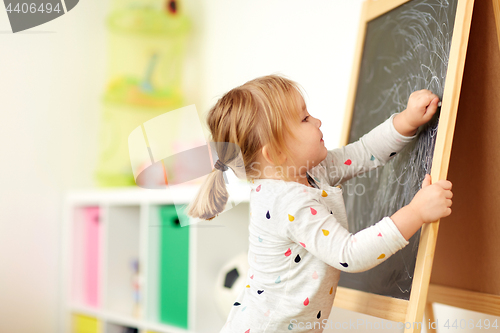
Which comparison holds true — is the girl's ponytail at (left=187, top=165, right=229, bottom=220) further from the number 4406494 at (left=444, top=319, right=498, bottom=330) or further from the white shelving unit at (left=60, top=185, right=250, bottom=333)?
the number 4406494 at (left=444, top=319, right=498, bottom=330)

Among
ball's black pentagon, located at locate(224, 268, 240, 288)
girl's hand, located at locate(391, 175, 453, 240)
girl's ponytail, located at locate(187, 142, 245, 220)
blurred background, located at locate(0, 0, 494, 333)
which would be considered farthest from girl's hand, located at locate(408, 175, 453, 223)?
blurred background, located at locate(0, 0, 494, 333)

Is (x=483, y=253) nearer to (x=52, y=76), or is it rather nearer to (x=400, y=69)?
(x=400, y=69)

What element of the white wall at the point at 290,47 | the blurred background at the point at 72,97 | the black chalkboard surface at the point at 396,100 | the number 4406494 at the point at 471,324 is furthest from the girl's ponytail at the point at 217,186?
the blurred background at the point at 72,97

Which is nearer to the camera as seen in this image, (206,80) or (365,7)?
(365,7)

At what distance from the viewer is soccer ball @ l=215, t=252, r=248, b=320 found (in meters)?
1.50

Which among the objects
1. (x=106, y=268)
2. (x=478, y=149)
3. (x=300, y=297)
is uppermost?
(x=478, y=149)

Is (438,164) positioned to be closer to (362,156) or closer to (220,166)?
(362,156)

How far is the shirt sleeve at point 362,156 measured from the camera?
98 cm

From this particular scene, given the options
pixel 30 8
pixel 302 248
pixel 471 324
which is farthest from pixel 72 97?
pixel 471 324

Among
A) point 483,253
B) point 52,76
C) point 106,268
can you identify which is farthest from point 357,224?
point 52,76

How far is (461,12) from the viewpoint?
32.6 inches

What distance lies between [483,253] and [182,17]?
6.49ft

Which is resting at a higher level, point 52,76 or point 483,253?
point 52,76

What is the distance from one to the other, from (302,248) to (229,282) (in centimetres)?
72
